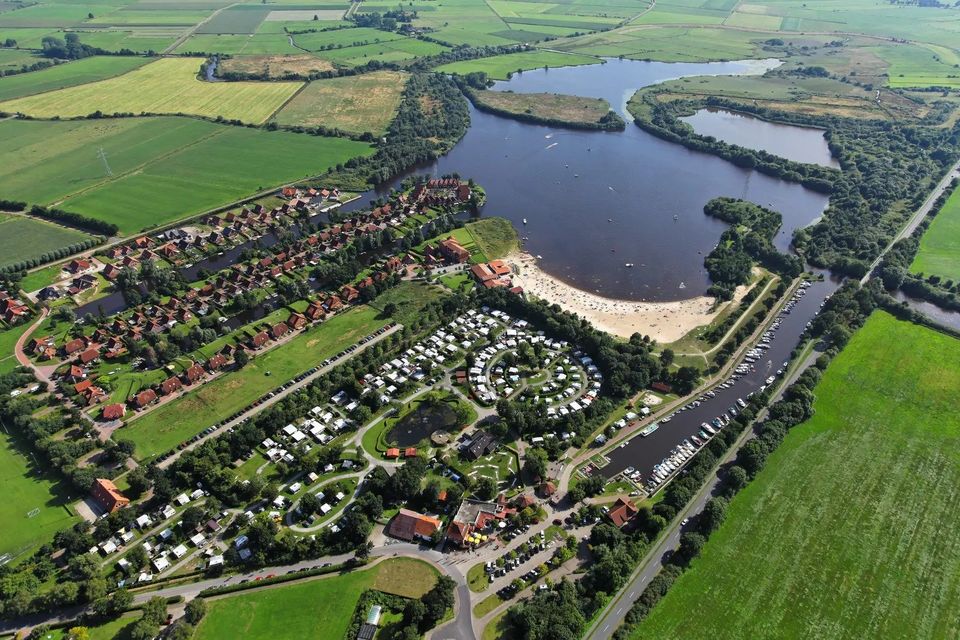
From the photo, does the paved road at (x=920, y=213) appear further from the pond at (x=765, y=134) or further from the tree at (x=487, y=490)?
the tree at (x=487, y=490)

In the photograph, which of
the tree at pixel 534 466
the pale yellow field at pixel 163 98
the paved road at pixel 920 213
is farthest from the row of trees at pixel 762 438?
the pale yellow field at pixel 163 98

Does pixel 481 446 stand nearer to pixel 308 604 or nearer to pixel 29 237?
pixel 308 604

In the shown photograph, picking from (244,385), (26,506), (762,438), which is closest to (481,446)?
(762,438)

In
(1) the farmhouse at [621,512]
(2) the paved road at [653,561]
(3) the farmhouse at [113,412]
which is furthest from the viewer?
(3) the farmhouse at [113,412]

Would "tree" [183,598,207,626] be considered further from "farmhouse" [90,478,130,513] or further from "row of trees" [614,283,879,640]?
"row of trees" [614,283,879,640]

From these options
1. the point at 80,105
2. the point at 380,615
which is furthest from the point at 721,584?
the point at 80,105

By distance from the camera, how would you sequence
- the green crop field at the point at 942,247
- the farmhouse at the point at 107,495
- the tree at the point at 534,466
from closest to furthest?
1. the farmhouse at the point at 107,495
2. the tree at the point at 534,466
3. the green crop field at the point at 942,247
